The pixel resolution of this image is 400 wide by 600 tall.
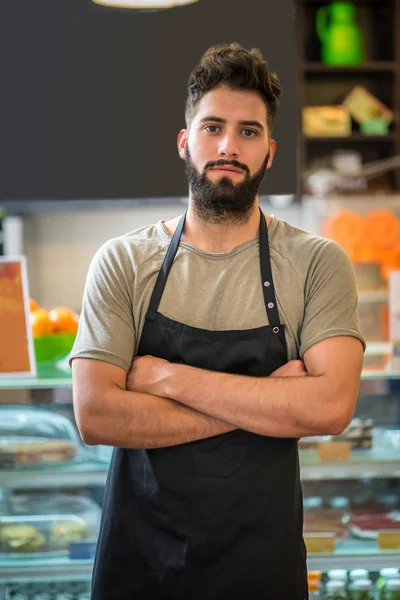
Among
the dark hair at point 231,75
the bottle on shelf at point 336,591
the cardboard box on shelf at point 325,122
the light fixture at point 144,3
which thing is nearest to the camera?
the dark hair at point 231,75

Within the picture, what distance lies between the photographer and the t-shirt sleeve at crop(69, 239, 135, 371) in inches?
64.6

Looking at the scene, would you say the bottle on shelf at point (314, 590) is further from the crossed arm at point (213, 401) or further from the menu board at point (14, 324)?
the menu board at point (14, 324)

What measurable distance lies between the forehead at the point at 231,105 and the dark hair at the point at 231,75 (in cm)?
1

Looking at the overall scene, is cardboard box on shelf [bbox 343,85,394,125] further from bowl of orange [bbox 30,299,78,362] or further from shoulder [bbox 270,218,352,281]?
shoulder [bbox 270,218,352,281]

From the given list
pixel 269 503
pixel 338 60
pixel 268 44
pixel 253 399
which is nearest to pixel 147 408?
pixel 253 399

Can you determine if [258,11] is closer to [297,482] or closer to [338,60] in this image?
[297,482]

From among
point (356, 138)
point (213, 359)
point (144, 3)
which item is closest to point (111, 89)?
point (144, 3)

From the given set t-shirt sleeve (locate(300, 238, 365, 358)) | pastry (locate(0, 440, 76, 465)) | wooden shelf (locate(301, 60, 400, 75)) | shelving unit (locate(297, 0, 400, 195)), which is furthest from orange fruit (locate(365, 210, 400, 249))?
t-shirt sleeve (locate(300, 238, 365, 358))

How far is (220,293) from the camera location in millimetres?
1704

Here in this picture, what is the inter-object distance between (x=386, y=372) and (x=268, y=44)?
115 cm

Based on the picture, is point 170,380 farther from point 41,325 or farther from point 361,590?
point 361,590

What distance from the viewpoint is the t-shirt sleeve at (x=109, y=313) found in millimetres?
1640

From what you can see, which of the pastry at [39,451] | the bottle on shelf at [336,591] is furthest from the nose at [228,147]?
the bottle on shelf at [336,591]

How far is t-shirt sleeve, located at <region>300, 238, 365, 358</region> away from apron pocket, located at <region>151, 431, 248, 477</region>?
0.76ft
